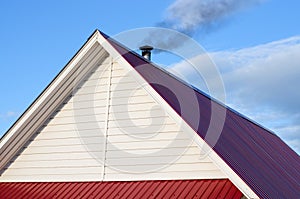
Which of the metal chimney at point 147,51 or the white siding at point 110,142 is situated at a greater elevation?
the metal chimney at point 147,51

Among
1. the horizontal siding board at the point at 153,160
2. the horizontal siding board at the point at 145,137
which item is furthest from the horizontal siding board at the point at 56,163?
the horizontal siding board at the point at 145,137

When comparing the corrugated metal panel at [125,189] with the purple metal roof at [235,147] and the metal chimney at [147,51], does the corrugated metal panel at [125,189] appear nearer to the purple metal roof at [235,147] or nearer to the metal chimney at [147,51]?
the purple metal roof at [235,147]

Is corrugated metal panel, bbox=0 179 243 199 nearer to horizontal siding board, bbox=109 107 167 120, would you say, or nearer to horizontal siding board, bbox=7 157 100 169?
horizontal siding board, bbox=7 157 100 169

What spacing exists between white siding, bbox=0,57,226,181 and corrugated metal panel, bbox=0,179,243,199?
0.72ft

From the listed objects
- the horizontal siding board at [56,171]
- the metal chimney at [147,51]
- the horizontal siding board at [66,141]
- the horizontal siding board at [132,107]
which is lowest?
the horizontal siding board at [56,171]

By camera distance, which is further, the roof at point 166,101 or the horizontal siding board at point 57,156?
the horizontal siding board at point 57,156

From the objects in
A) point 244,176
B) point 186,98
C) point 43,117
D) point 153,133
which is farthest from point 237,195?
point 43,117

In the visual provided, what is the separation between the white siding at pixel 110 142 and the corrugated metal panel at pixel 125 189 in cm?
22

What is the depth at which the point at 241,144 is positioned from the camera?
14.6m

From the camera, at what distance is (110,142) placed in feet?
45.5

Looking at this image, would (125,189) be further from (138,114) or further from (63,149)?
(63,149)

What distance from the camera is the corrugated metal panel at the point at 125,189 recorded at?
11828 mm

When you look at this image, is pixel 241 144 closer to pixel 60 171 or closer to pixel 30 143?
pixel 60 171

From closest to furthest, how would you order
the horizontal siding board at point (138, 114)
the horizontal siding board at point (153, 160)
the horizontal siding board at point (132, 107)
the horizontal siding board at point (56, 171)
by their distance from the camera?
the horizontal siding board at point (153, 160) → the horizontal siding board at point (138, 114) → the horizontal siding board at point (132, 107) → the horizontal siding board at point (56, 171)
